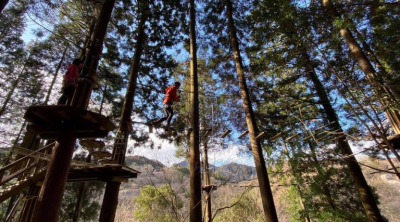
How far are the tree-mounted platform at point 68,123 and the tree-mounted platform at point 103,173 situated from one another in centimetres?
187

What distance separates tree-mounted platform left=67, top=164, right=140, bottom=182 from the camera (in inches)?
203

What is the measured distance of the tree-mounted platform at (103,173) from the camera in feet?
17.0

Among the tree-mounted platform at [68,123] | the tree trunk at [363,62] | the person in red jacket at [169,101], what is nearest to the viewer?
the tree-mounted platform at [68,123]

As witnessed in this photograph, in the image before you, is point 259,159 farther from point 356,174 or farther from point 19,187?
point 19,187

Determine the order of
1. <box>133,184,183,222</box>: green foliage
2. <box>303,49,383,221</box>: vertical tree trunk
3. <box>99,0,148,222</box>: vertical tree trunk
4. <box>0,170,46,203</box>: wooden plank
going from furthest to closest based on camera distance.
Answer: <box>133,184,183,222</box>: green foliage < <box>303,49,383,221</box>: vertical tree trunk < <box>99,0,148,222</box>: vertical tree trunk < <box>0,170,46,203</box>: wooden plank

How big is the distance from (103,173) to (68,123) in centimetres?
244

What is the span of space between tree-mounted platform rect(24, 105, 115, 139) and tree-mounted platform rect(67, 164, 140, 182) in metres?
1.87

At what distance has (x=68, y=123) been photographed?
3428 millimetres

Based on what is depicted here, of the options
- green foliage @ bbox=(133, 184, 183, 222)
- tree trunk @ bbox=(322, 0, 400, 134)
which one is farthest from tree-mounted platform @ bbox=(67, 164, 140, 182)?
green foliage @ bbox=(133, 184, 183, 222)

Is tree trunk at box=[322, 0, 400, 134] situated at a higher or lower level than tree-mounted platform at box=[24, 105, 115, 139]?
higher

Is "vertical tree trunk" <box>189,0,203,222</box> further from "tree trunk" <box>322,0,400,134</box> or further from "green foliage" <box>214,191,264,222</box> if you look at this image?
"green foliage" <box>214,191,264,222</box>

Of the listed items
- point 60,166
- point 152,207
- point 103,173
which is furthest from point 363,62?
point 152,207

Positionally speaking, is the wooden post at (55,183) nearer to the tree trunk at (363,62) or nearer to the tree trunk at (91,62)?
the tree trunk at (91,62)

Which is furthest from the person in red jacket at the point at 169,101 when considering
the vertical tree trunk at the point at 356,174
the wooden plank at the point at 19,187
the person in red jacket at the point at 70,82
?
the wooden plank at the point at 19,187
